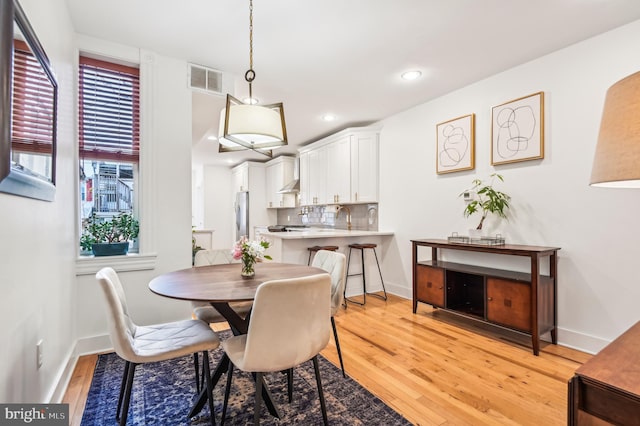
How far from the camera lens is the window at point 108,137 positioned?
106 inches

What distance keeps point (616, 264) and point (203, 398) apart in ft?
10.5

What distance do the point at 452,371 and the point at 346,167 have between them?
10.9 ft

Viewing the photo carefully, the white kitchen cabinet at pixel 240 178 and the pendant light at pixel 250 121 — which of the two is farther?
the white kitchen cabinet at pixel 240 178

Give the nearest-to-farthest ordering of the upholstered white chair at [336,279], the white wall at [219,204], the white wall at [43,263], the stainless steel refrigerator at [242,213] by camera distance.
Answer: the white wall at [43,263]
the upholstered white chair at [336,279]
the stainless steel refrigerator at [242,213]
the white wall at [219,204]

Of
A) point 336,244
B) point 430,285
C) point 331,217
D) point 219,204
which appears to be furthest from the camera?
point 219,204

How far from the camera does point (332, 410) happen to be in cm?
184

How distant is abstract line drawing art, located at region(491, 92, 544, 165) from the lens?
9.55 ft

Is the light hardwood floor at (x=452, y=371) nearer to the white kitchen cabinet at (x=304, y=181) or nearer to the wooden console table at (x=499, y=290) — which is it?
the wooden console table at (x=499, y=290)

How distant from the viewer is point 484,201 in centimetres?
335

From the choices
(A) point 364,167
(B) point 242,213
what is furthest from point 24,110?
(B) point 242,213

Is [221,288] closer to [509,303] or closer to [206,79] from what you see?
[206,79]

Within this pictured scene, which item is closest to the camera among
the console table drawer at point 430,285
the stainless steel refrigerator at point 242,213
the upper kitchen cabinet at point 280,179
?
the console table drawer at point 430,285

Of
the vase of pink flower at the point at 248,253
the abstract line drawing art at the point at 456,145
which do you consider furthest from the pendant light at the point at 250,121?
the abstract line drawing art at the point at 456,145

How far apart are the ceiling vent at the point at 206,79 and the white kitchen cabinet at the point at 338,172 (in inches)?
89.7
